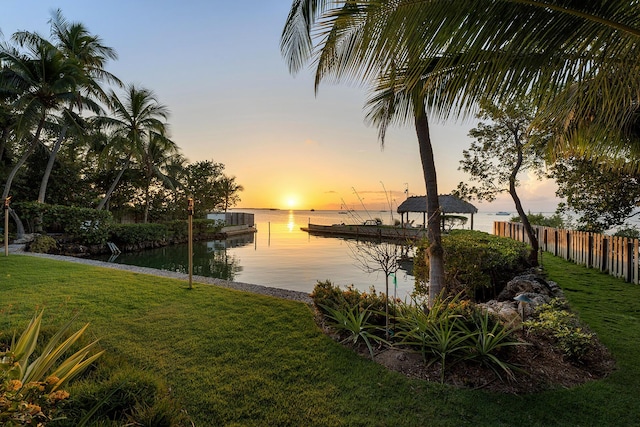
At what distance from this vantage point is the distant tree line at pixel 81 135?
492 inches

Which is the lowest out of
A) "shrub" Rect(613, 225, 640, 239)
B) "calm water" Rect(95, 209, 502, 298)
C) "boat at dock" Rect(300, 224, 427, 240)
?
"calm water" Rect(95, 209, 502, 298)

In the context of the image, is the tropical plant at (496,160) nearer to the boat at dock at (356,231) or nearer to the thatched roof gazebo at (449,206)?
the thatched roof gazebo at (449,206)

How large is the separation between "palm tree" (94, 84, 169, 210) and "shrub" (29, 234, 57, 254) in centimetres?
443

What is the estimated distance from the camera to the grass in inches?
89.0

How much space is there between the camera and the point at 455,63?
221 cm

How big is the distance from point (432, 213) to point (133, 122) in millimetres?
19092

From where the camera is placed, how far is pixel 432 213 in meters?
3.84

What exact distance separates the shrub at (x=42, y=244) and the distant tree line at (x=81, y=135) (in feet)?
4.35

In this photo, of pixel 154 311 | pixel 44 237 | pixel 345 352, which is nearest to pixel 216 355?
pixel 345 352

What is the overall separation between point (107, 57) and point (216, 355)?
1951 cm

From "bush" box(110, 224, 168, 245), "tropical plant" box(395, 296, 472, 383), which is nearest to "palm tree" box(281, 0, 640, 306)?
"tropical plant" box(395, 296, 472, 383)

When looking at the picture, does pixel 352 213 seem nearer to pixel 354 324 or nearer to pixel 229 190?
pixel 354 324

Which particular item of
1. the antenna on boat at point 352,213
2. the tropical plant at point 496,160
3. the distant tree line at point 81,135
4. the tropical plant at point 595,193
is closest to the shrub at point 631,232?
the tropical plant at point 595,193

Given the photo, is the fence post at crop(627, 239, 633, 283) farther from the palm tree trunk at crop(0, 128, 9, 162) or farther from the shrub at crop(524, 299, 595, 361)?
the palm tree trunk at crop(0, 128, 9, 162)
